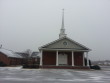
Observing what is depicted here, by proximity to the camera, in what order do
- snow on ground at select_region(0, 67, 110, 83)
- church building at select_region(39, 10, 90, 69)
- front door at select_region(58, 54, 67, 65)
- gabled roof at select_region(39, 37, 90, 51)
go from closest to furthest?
snow on ground at select_region(0, 67, 110, 83) < church building at select_region(39, 10, 90, 69) < gabled roof at select_region(39, 37, 90, 51) < front door at select_region(58, 54, 67, 65)

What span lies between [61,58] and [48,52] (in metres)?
2.78

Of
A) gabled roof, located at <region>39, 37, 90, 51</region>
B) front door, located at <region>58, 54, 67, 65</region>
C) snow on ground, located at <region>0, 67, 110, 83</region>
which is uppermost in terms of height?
gabled roof, located at <region>39, 37, 90, 51</region>

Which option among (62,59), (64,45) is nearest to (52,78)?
(64,45)

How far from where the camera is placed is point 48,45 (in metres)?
35.7

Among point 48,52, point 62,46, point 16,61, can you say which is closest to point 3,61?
point 16,61

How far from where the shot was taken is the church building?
35094 mm

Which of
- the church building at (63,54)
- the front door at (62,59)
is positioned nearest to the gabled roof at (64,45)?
the church building at (63,54)

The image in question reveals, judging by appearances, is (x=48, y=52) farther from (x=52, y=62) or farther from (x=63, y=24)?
(x=63, y=24)

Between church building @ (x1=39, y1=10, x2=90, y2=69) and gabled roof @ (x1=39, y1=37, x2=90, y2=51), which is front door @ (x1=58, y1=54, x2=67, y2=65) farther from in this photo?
gabled roof @ (x1=39, y1=37, x2=90, y2=51)

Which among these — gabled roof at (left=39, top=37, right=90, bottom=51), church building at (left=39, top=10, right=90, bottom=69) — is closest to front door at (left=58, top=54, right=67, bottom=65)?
church building at (left=39, top=10, right=90, bottom=69)

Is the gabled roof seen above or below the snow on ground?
above

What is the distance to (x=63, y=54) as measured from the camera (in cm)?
3781

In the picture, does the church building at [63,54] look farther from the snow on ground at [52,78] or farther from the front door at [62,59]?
the snow on ground at [52,78]

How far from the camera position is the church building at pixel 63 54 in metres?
35.1
